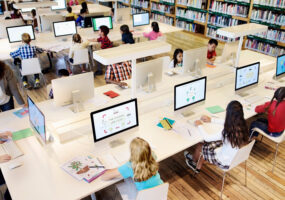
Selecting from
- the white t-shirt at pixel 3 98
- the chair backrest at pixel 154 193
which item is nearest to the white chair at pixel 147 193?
the chair backrest at pixel 154 193

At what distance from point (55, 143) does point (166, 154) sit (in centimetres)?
107

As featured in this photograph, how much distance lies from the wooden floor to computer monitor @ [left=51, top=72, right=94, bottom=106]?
1072 millimetres

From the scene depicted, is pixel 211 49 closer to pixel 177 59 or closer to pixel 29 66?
pixel 177 59

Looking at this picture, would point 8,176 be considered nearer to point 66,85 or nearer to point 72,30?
point 66,85

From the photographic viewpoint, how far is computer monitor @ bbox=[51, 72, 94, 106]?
294 centimetres

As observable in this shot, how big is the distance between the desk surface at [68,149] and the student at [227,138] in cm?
13

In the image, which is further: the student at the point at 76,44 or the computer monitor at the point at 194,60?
the student at the point at 76,44

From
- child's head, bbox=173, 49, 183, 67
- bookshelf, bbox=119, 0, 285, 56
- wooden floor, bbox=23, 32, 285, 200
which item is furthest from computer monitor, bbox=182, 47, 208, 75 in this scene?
bookshelf, bbox=119, 0, 285, 56

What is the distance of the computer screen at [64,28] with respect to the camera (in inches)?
235

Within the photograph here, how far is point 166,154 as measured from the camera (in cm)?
255

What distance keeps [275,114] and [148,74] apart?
152 cm

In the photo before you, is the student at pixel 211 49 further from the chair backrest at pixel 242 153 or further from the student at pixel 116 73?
the chair backrest at pixel 242 153

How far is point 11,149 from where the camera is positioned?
100 inches

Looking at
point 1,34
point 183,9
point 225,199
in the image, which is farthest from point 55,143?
point 183,9
